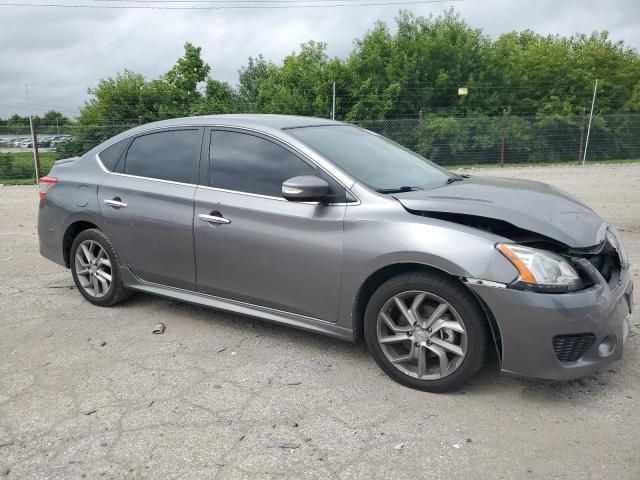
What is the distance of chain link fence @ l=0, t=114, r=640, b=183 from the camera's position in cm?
1688

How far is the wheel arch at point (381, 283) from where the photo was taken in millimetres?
3072

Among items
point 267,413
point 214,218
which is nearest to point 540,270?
point 267,413

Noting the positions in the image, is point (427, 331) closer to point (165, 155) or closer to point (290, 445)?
point (290, 445)

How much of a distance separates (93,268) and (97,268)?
0.05m

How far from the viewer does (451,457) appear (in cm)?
269

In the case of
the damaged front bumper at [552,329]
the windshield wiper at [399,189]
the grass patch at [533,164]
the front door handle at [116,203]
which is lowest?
the grass patch at [533,164]

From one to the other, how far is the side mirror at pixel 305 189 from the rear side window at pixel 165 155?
107 cm

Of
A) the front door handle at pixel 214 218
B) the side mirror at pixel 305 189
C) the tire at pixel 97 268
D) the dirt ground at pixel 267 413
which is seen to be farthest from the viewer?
the tire at pixel 97 268

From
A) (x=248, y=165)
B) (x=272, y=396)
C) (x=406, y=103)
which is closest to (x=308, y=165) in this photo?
(x=248, y=165)

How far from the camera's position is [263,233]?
148 inches

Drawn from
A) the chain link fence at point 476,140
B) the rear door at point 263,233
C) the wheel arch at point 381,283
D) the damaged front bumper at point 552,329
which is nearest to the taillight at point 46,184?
the rear door at point 263,233

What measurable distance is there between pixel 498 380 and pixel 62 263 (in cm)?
378

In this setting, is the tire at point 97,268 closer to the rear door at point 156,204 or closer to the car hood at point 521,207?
the rear door at point 156,204

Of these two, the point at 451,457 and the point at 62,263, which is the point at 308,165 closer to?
the point at 451,457
